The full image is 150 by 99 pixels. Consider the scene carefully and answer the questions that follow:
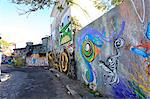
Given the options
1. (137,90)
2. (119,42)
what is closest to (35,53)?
(119,42)

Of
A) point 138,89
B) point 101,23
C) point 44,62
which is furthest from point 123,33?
point 44,62

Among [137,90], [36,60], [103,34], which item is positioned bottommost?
[137,90]

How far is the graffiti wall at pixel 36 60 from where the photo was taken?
1510 inches

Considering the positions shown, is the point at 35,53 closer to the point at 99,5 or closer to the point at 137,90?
the point at 99,5

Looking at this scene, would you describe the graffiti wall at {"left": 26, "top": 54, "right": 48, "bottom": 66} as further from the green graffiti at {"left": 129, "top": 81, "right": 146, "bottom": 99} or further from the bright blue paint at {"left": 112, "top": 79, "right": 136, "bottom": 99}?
the green graffiti at {"left": 129, "top": 81, "right": 146, "bottom": 99}

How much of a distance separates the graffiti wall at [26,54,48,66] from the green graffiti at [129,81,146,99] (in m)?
31.3

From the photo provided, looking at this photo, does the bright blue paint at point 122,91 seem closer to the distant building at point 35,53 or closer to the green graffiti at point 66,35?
the green graffiti at point 66,35

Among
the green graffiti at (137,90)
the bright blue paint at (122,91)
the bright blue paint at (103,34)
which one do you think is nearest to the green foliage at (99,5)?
the bright blue paint at (103,34)

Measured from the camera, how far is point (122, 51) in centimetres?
752

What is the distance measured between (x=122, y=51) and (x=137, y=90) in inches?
59.2

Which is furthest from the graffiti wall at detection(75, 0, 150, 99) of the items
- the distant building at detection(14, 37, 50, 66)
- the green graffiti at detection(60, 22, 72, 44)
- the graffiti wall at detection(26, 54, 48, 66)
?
the graffiti wall at detection(26, 54, 48, 66)

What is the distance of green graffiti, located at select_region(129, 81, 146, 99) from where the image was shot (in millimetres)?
6182

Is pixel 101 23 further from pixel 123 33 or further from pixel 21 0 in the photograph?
pixel 21 0

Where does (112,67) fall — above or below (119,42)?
below
